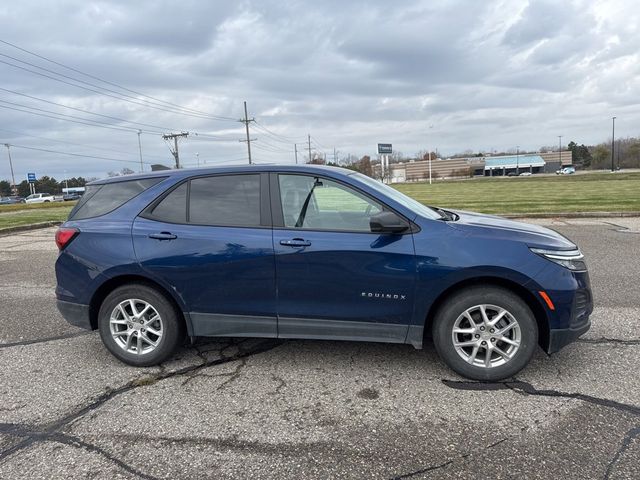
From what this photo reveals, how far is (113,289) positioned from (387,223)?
2.45 meters

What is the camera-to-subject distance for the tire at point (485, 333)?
132 inches

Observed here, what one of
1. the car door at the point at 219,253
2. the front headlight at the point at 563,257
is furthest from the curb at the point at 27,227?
the front headlight at the point at 563,257

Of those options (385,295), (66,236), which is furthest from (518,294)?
(66,236)

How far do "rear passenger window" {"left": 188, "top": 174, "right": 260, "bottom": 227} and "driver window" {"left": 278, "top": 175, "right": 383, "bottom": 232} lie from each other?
25 cm

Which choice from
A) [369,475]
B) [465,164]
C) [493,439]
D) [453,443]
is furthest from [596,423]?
[465,164]

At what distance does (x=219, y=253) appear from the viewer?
361 cm

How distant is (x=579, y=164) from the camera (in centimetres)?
12788

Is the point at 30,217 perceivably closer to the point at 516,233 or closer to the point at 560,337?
the point at 516,233

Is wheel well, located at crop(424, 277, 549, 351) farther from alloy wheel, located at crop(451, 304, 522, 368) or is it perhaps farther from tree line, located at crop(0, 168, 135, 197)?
tree line, located at crop(0, 168, 135, 197)

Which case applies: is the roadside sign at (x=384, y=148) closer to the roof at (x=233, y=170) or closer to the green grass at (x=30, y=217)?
the green grass at (x=30, y=217)

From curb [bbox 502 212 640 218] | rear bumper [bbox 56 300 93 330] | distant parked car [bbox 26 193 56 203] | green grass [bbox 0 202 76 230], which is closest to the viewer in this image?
rear bumper [bbox 56 300 93 330]

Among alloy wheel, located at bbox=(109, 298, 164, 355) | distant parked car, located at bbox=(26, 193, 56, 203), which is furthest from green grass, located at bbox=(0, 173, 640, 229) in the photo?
distant parked car, located at bbox=(26, 193, 56, 203)

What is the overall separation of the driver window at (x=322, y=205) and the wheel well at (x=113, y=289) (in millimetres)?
1216

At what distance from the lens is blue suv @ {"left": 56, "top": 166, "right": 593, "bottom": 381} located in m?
3.35
